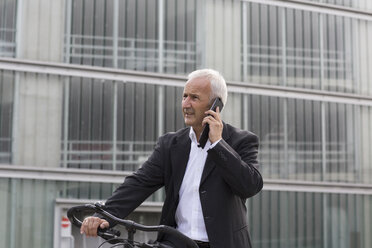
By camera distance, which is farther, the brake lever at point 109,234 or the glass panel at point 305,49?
the glass panel at point 305,49

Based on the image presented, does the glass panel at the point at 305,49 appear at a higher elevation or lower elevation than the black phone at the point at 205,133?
higher

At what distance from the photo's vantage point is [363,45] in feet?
76.0

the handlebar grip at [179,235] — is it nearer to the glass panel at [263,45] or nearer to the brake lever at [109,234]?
the brake lever at [109,234]

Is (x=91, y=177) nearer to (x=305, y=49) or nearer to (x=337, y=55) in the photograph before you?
(x=305, y=49)

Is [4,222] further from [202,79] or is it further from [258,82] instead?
[202,79]

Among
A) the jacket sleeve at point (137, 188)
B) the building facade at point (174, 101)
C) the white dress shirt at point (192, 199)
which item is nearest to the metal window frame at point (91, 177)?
the building facade at point (174, 101)

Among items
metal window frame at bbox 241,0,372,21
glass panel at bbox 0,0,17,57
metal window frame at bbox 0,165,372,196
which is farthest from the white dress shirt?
metal window frame at bbox 241,0,372,21

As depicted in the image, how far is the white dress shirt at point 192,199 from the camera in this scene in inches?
150

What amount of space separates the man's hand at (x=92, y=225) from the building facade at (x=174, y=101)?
15.4 m

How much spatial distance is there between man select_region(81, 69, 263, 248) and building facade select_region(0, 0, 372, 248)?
1500 centimetres

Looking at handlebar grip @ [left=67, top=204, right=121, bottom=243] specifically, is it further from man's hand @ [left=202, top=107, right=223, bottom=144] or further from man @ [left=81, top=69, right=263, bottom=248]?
man's hand @ [left=202, top=107, right=223, bottom=144]

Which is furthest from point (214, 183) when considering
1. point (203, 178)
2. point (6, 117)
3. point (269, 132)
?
point (269, 132)

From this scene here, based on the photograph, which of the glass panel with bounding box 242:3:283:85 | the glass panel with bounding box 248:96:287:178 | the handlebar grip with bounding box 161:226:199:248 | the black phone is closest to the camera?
the handlebar grip with bounding box 161:226:199:248

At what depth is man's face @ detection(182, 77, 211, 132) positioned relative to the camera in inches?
151
